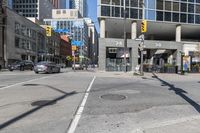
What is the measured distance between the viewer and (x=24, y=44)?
77.9 metres

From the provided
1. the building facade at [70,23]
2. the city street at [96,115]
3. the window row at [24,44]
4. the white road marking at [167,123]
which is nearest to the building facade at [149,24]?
the window row at [24,44]

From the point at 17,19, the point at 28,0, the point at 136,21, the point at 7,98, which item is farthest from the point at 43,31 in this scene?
the point at 7,98

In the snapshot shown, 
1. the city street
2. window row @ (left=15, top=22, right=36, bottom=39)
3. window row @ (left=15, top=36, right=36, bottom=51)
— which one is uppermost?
window row @ (left=15, top=22, right=36, bottom=39)

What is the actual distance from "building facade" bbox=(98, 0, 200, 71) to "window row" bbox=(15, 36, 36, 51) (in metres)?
23.3

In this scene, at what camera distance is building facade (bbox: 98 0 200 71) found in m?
53.8

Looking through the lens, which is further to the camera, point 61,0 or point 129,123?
point 61,0

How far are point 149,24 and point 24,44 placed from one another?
3502cm

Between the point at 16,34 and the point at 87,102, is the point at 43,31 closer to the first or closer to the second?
the point at 16,34

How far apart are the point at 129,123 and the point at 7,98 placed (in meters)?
5.97

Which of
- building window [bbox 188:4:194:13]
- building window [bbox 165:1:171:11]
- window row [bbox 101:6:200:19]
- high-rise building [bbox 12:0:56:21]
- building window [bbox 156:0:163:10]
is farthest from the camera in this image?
high-rise building [bbox 12:0:56:21]

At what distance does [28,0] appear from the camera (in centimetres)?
13112

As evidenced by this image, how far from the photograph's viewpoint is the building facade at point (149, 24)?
176 feet

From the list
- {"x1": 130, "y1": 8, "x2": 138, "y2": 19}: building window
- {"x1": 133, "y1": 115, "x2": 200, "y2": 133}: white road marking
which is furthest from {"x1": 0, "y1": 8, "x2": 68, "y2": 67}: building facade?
{"x1": 133, "y1": 115, "x2": 200, "y2": 133}: white road marking

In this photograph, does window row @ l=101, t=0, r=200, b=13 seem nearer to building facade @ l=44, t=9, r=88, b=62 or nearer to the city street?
building facade @ l=44, t=9, r=88, b=62
